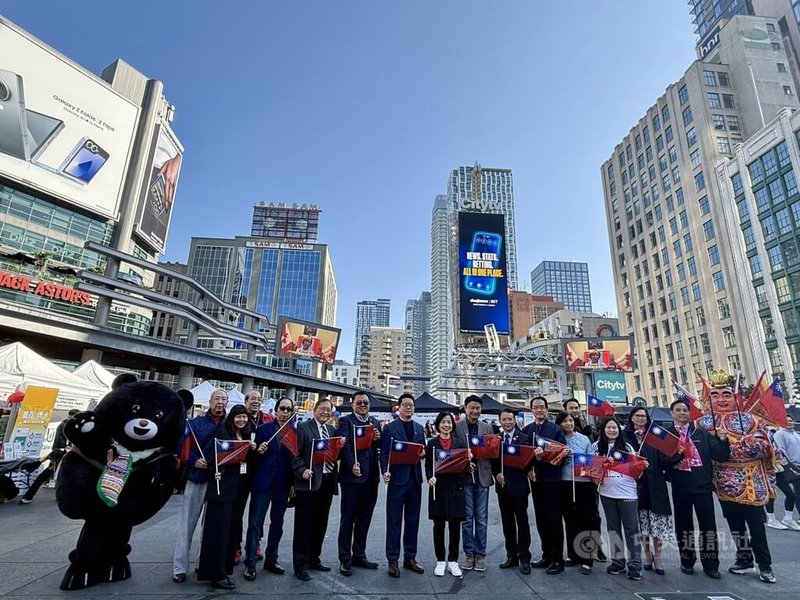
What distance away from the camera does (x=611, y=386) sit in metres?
30.7

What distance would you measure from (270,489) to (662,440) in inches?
199

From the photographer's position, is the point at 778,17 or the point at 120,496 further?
the point at 778,17

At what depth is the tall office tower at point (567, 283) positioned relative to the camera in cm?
18650

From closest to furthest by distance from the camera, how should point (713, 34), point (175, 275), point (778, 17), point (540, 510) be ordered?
point (540, 510) → point (175, 275) → point (778, 17) → point (713, 34)

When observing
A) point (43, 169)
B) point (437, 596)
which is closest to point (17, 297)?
point (43, 169)

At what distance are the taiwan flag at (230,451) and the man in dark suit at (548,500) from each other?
12.1 ft

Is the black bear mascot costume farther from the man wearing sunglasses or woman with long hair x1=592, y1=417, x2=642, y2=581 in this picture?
woman with long hair x1=592, y1=417, x2=642, y2=581

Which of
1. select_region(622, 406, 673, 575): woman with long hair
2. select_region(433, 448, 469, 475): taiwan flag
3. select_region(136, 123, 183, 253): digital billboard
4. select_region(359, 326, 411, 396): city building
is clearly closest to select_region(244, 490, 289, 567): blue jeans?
select_region(433, 448, 469, 475): taiwan flag

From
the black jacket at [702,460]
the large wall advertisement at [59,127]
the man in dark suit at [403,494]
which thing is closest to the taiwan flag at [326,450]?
the man in dark suit at [403,494]

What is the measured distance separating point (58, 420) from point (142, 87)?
168 feet

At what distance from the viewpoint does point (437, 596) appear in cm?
432

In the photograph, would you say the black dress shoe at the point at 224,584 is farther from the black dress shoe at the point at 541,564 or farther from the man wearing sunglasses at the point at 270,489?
the black dress shoe at the point at 541,564

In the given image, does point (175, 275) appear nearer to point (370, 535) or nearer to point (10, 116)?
point (10, 116)

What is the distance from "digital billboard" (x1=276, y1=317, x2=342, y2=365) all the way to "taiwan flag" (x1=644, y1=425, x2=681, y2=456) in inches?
1348
